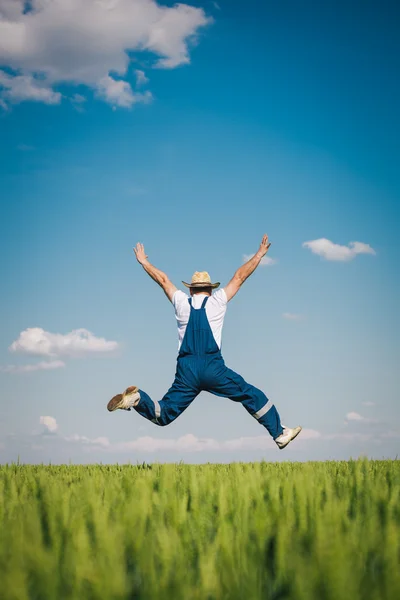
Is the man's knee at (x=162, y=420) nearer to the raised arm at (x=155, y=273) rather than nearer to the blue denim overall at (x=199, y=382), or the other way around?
the blue denim overall at (x=199, y=382)

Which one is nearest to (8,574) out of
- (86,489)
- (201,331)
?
(86,489)

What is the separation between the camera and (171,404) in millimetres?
7824

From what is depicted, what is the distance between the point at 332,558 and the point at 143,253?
709cm

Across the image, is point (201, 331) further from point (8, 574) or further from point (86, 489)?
point (8, 574)

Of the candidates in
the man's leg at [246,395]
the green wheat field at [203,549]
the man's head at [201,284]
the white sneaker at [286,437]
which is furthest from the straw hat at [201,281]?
the green wheat field at [203,549]

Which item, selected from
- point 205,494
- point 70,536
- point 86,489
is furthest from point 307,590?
point 86,489

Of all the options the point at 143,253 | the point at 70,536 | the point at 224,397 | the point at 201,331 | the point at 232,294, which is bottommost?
the point at 70,536

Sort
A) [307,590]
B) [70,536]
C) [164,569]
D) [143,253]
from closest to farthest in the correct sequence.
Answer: [307,590]
[164,569]
[70,536]
[143,253]

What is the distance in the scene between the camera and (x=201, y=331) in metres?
7.75

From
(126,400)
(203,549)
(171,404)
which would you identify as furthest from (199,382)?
(203,549)

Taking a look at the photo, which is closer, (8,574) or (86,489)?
(8,574)

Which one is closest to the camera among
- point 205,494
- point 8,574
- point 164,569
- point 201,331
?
point 8,574

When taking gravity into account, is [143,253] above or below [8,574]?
above

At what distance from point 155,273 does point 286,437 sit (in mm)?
2903
